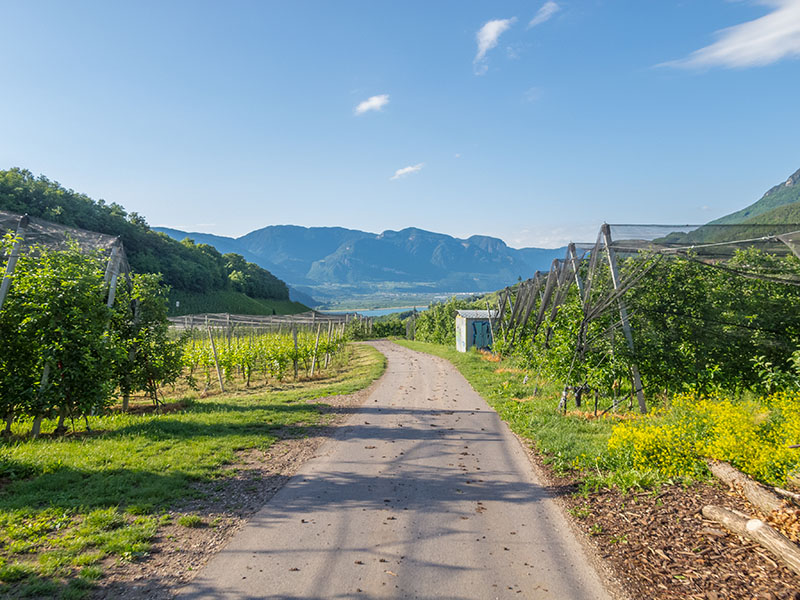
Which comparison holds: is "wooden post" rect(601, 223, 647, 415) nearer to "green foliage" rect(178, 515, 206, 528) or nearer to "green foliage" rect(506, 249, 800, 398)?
"green foliage" rect(506, 249, 800, 398)

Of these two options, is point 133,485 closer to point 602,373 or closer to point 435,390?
point 602,373

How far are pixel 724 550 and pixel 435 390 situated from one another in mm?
10071

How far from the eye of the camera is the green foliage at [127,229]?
51469mm

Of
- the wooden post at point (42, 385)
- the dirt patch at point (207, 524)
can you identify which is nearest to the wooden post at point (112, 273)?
the wooden post at point (42, 385)

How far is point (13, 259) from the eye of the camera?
6.76m

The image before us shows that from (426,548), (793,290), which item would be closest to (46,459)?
(426,548)

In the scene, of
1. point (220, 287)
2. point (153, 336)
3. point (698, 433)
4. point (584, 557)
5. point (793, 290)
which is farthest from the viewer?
point (220, 287)

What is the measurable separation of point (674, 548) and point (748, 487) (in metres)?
1.25

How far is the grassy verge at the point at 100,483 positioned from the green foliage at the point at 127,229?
40.7 metres

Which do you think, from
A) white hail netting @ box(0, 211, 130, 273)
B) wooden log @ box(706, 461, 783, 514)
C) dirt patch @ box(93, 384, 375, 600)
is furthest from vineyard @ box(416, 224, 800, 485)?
white hail netting @ box(0, 211, 130, 273)

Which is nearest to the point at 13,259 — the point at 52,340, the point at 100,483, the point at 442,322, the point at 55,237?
the point at 52,340

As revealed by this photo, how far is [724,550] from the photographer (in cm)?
378

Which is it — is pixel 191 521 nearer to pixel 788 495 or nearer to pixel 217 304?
pixel 788 495

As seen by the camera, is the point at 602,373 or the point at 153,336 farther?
the point at 153,336
